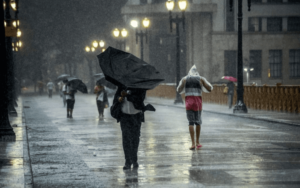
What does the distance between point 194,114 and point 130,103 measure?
3.29m

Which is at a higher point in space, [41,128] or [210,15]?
[210,15]

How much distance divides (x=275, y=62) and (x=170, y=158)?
53446 mm

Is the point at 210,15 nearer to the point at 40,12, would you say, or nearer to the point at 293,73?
the point at 293,73

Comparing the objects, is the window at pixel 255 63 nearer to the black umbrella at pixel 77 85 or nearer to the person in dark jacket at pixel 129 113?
the black umbrella at pixel 77 85

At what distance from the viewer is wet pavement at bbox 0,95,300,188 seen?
28.2 feet

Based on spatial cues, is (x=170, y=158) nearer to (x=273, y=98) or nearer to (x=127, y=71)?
(x=127, y=71)

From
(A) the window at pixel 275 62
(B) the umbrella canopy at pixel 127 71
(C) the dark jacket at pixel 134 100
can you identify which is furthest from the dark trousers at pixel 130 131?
(A) the window at pixel 275 62

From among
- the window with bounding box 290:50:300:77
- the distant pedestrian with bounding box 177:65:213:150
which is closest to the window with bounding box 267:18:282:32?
the window with bounding box 290:50:300:77

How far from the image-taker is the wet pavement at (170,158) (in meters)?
8.60

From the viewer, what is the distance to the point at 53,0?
6956 centimetres

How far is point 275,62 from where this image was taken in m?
62.5

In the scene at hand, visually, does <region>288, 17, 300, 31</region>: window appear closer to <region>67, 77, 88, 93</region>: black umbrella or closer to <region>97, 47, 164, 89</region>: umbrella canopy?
<region>67, 77, 88, 93</region>: black umbrella

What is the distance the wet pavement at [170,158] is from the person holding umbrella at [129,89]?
2.04 ft

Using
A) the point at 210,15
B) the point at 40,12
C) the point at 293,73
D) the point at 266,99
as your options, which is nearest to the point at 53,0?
the point at 40,12
